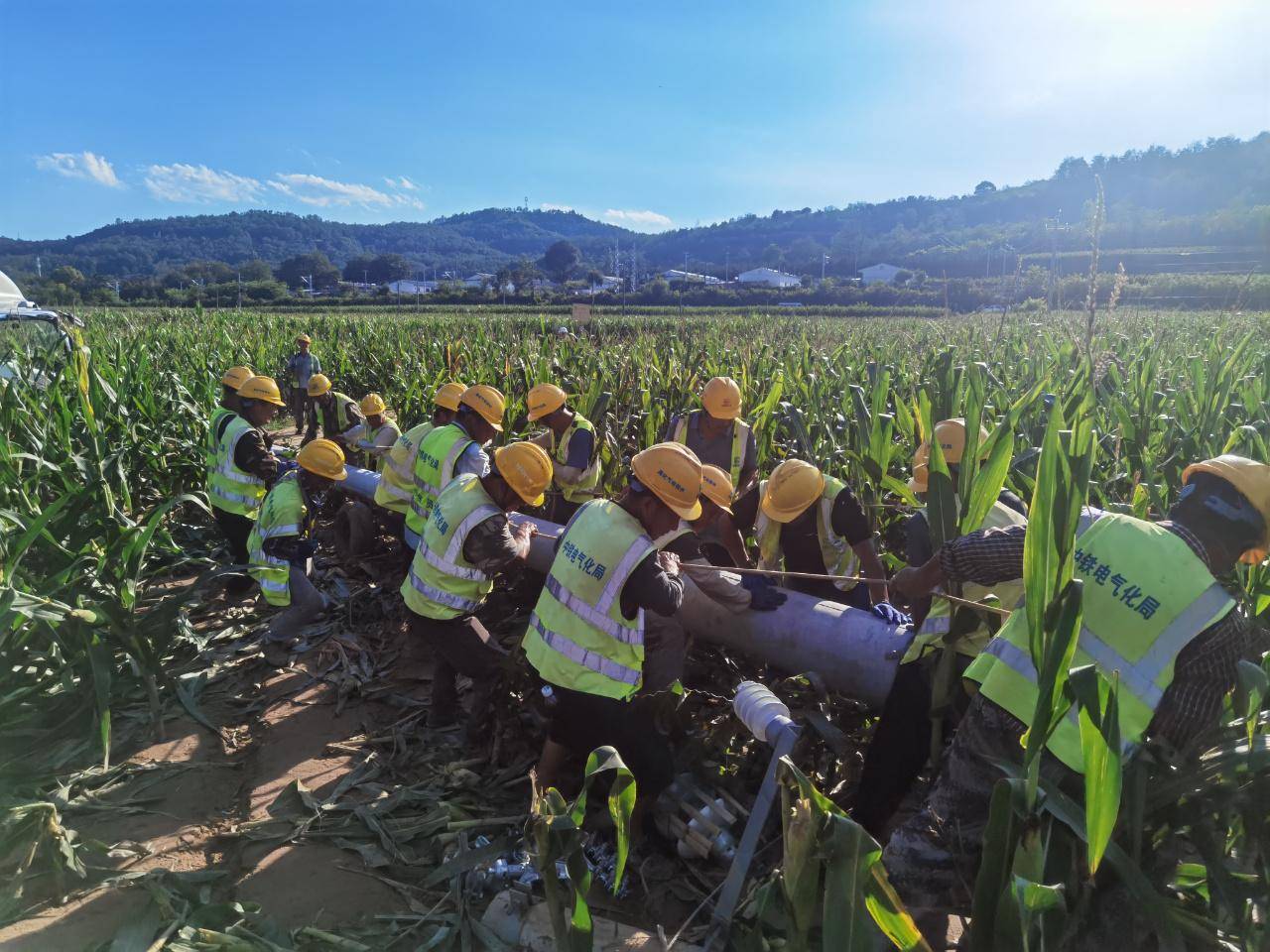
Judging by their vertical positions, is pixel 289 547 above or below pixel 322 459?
below

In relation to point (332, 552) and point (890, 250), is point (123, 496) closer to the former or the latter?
point (332, 552)

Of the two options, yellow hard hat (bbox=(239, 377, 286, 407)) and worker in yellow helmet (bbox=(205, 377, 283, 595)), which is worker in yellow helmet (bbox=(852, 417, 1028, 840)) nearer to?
worker in yellow helmet (bbox=(205, 377, 283, 595))

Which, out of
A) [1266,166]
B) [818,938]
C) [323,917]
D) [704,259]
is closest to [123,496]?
[323,917]

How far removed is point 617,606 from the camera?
269 centimetres

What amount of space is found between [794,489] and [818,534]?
0.34 meters

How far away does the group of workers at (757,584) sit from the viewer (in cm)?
178

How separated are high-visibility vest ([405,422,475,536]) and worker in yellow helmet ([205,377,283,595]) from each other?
1142 millimetres

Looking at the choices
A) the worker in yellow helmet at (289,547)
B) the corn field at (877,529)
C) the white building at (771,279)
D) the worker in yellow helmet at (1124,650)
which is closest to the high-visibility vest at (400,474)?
the worker in yellow helmet at (289,547)

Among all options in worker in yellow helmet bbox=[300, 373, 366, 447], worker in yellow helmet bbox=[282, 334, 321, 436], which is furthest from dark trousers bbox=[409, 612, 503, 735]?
worker in yellow helmet bbox=[282, 334, 321, 436]

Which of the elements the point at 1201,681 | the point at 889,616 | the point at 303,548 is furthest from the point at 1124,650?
the point at 303,548

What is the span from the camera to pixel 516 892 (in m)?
2.32

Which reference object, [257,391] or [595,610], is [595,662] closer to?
[595,610]

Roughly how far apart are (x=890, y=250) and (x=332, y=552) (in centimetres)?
9609

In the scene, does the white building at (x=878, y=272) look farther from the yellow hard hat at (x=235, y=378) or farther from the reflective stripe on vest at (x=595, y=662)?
the reflective stripe on vest at (x=595, y=662)
